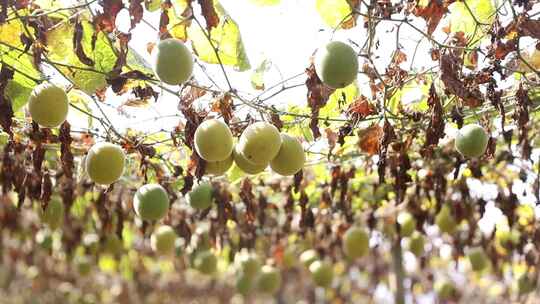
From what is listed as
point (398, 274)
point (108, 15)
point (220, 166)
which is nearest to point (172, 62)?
point (108, 15)

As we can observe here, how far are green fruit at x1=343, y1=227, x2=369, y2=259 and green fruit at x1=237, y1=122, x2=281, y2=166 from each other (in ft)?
8.42

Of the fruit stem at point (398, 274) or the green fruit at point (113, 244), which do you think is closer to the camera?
the green fruit at point (113, 244)

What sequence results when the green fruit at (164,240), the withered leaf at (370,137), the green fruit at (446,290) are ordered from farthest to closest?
1. the green fruit at (446,290)
2. the green fruit at (164,240)
3. the withered leaf at (370,137)

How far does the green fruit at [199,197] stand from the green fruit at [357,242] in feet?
5.07

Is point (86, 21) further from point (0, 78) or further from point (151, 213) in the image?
point (151, 213)

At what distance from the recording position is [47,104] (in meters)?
2.31

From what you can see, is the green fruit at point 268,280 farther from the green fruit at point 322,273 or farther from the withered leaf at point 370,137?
the withered leaf at point 370,137

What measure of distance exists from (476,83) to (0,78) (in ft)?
5.38

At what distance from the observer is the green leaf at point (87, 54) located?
241 cm

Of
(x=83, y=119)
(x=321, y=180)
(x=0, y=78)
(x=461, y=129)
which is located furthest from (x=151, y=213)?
(x=321, y=180)

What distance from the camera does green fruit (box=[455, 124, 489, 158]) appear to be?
2602 millimetres

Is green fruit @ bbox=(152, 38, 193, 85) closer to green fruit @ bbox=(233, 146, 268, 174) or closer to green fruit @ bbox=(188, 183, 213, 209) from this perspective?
green fruit @ bbox=(233, 146, 268, 174)

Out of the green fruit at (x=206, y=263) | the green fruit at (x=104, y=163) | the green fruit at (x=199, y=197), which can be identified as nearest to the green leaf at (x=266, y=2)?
the green fruit at (x=104, y=163)

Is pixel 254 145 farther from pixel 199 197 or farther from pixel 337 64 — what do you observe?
pixel 199 197
